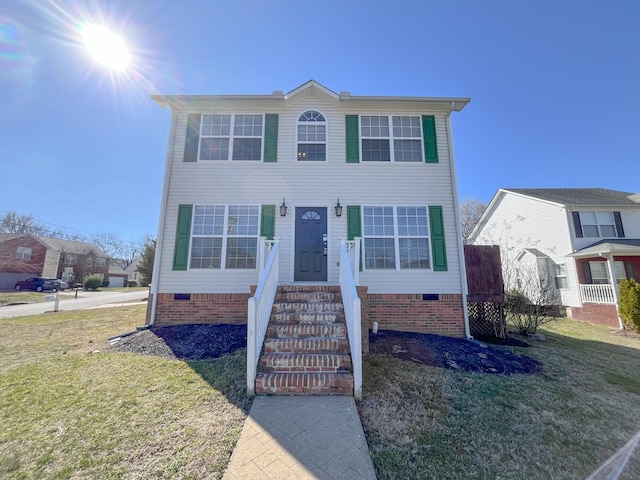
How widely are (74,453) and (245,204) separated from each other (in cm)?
584

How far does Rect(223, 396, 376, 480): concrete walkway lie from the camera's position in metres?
2.21

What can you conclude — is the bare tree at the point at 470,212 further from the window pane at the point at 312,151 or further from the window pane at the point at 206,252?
the window pane at the point at 206,252

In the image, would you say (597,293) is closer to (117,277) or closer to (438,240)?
(438,240)

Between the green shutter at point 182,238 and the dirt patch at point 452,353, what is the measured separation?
5.41 m

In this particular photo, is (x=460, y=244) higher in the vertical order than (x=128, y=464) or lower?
higher

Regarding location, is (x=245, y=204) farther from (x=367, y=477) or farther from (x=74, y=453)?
(x=367, y=477)

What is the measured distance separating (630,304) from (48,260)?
166 ft

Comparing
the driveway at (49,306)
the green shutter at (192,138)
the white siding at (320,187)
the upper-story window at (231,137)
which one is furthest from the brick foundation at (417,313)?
the driveway at (49,306)

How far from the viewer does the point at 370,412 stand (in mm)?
3232

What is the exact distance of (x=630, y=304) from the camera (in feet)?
31.5

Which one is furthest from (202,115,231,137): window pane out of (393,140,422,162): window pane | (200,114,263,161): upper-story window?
(393,140,422,162): window pane

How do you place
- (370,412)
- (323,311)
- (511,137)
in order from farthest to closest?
1. (511,137)
2. (323,311)
3. (370,412)

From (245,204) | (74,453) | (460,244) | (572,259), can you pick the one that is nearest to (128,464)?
(74,453)

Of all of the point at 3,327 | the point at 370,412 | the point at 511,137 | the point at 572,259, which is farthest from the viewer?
the point at 511,137
